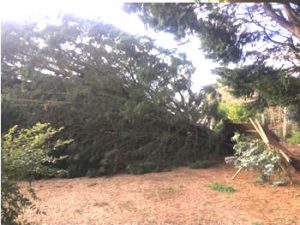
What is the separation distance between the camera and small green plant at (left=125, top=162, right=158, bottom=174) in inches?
155

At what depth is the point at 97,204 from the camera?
3076 millimetres

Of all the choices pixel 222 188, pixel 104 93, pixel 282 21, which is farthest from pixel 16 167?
pixel 282 21

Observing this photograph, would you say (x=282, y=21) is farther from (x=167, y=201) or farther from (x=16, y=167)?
(x=16, y=167)

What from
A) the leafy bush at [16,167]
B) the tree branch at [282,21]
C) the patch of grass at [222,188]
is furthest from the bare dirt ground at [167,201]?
the tree branch at [282,21]

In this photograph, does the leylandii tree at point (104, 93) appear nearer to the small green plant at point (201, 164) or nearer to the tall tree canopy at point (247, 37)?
the small green plant at point (201, 164)

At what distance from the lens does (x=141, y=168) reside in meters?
3.96

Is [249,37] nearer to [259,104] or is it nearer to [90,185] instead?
[259,104]

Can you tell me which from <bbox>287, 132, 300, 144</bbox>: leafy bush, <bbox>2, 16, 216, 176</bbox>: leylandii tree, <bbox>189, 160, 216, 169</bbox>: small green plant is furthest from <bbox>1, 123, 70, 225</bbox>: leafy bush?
<bbox>287, 132, 300, 144</bbox>: leafy bush

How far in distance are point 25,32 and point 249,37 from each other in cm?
191

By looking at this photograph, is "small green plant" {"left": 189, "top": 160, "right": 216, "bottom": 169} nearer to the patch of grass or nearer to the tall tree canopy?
the patch of grass

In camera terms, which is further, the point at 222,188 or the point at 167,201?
the point at 222,188

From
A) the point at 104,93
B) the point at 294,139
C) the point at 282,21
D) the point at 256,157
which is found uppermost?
the point at 282,21

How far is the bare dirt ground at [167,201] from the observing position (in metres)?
2.79

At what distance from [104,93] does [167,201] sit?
126cm
